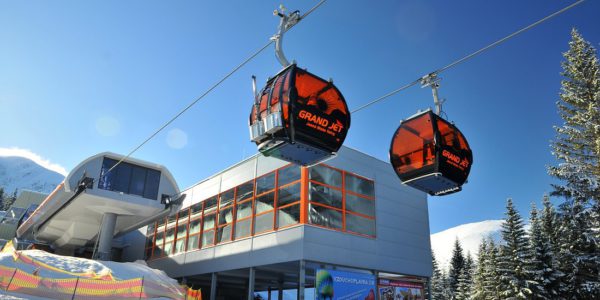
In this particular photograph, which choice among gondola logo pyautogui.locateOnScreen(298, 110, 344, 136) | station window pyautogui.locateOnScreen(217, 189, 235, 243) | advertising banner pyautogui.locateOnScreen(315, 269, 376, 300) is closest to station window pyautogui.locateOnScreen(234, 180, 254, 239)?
station window pyautogui.locateOnScreen(217, 189, 235, 243)

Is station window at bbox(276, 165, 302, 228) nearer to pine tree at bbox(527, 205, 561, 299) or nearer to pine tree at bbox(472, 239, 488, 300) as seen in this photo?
pine tree at bbox(527, 205, 561, 299)

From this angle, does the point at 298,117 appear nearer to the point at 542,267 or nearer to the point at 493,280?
the point at 542,267

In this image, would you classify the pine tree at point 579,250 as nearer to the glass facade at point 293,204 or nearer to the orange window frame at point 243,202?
Result: the glass facade at point 293,204

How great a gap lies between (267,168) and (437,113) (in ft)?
42.6

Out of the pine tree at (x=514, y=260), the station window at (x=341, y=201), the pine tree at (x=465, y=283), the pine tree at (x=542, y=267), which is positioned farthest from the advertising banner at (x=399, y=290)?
the pine tree at (x=465, y=283)

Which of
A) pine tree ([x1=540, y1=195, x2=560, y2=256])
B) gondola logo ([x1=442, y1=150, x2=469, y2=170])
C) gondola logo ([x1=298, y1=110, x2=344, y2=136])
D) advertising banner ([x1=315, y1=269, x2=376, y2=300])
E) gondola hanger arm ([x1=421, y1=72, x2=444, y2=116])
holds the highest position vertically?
pine tree ([x1=540, y1=195, x2=560, y2=256])

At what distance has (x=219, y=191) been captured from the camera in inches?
965

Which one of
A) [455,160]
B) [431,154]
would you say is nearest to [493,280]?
[455,160]

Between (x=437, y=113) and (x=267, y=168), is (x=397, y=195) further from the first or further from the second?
(x=437, y=113)

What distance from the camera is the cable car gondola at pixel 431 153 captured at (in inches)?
327

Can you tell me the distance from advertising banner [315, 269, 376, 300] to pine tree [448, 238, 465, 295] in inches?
1544

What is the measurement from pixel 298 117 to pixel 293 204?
456 inches

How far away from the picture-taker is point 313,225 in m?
17.7

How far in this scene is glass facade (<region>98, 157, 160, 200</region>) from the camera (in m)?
25.1
